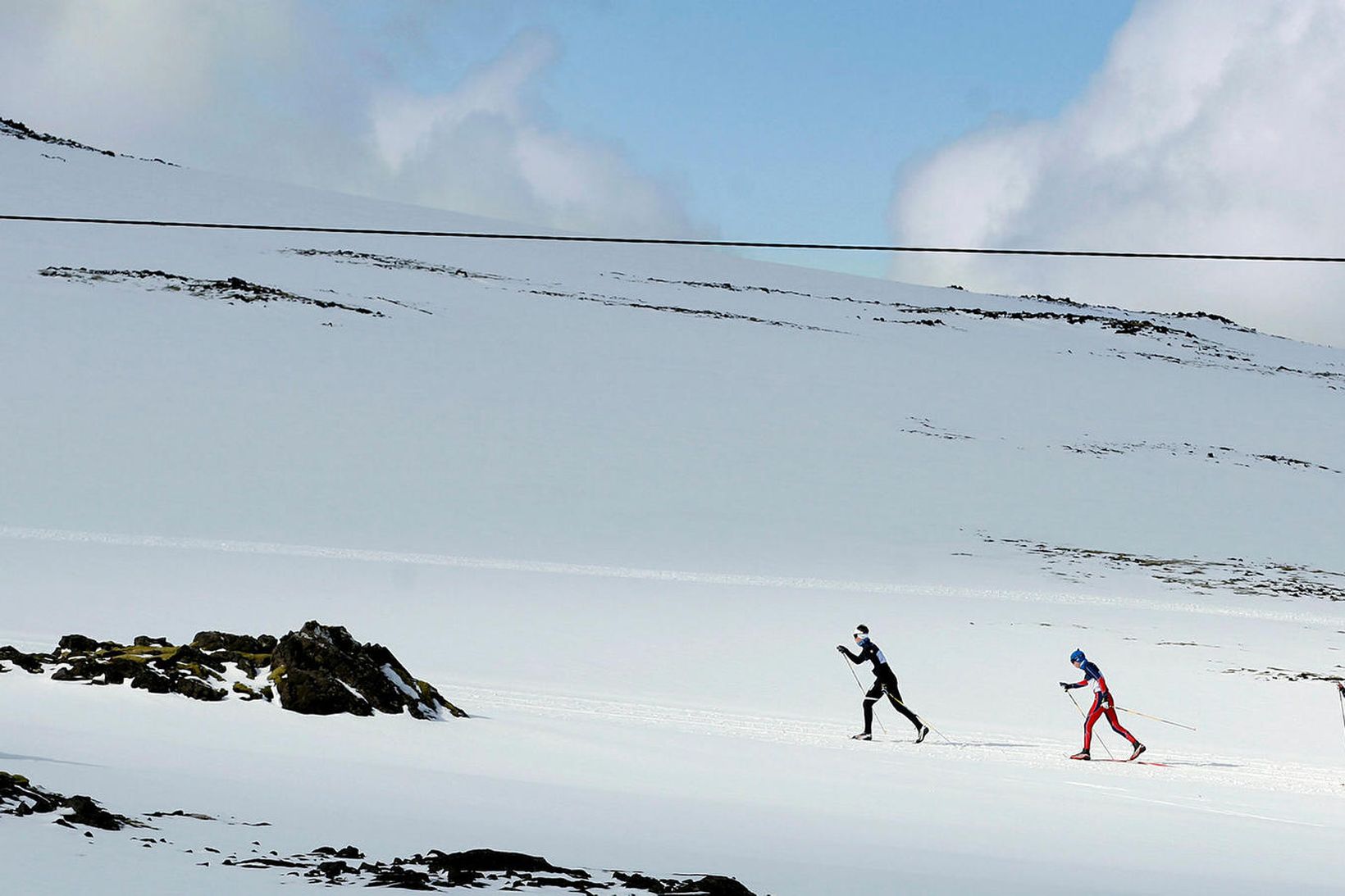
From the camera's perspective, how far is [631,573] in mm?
20594

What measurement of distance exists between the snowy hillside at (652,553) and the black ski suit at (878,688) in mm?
303

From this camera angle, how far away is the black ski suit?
11880 millimetres

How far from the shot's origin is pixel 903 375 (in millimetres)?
37500

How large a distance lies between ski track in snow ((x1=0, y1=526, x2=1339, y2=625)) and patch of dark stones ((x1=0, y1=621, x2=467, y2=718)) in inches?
362

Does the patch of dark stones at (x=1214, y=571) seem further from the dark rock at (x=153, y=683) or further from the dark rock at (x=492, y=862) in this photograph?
the dark rock at (x=492, y=862)

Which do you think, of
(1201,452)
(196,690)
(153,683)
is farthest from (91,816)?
(1201,452)

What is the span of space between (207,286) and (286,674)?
2786 centimetres

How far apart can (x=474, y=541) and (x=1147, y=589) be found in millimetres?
11347

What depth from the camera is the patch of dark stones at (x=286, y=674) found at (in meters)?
9.85

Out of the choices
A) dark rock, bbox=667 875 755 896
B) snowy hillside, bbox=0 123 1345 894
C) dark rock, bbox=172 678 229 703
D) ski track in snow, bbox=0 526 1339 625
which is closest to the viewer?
dark rock, bbox=667 875 755 896

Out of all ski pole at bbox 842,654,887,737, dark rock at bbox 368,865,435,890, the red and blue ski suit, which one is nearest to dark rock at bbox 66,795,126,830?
dark rock at bbox 368,865,435,890

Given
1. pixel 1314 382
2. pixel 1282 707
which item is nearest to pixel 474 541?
pixel 1282 707

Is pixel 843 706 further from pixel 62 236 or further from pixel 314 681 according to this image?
pixel 62 236

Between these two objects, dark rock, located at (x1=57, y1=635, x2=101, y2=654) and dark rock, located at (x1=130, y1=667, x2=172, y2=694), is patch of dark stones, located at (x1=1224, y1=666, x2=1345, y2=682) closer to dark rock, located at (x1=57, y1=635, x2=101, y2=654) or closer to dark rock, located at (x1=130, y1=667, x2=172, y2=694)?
dark rock, located at (x1=130, y1=667, x2=172, y2=694)
